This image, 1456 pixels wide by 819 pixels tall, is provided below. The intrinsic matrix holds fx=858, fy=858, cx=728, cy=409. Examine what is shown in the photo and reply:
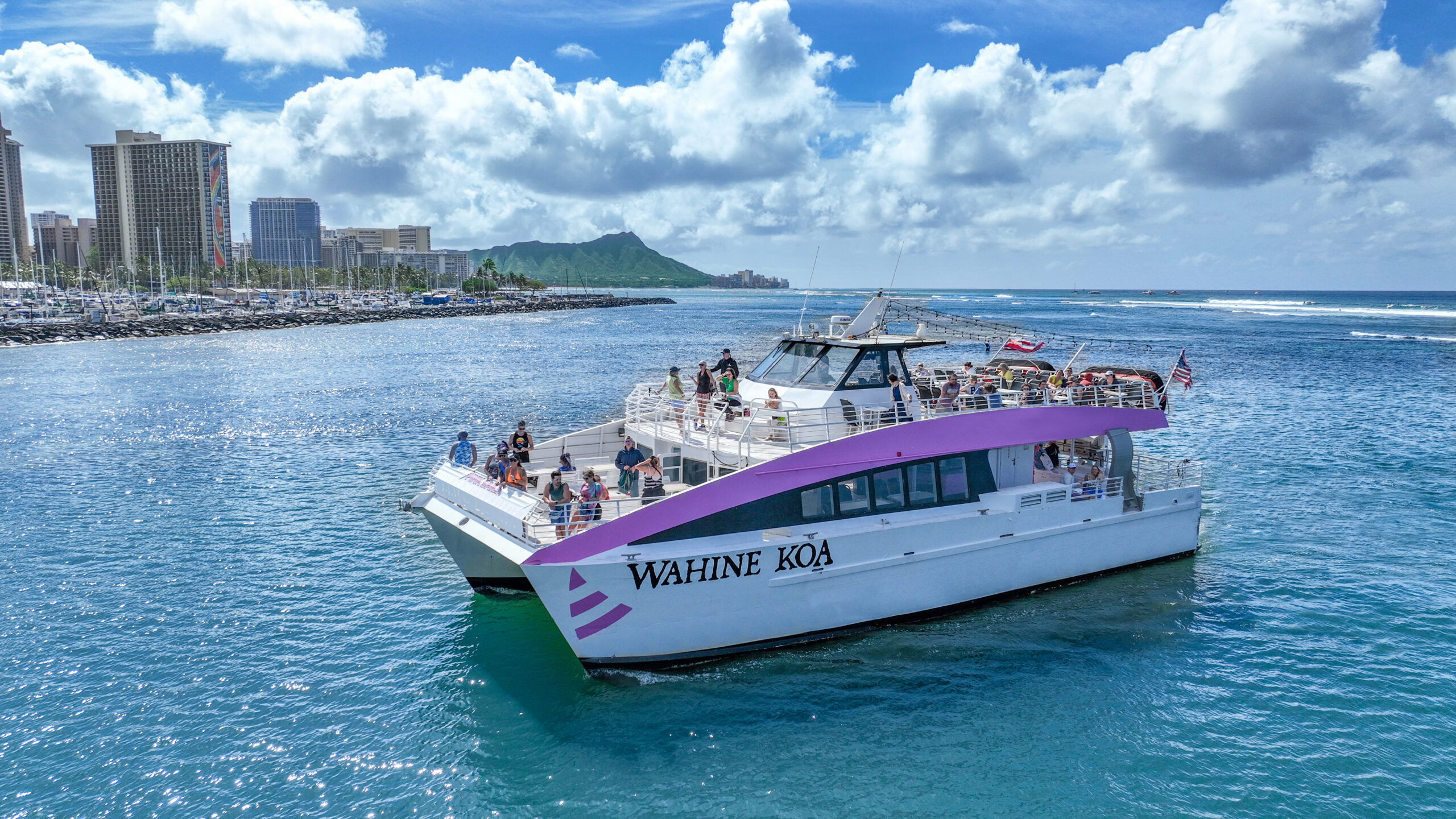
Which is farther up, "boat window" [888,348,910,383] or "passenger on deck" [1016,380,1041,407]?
"boat window" [888,348,910,383]

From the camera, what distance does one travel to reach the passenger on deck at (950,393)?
602 inches

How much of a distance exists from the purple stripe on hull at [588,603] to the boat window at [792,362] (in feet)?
17.7

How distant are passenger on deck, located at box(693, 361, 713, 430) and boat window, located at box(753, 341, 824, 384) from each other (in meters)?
1.14

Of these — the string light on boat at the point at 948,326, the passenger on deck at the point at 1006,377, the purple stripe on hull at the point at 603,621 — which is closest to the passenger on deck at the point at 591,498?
the purple stripe on hull at the point at 603,621

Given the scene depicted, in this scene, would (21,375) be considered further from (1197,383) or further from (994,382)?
(1197,383)

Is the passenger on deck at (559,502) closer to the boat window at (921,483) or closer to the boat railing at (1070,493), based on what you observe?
the boat window at (921,483)

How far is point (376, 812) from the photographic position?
920 centimetres

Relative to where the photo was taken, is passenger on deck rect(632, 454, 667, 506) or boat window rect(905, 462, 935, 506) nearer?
passenger on deck rect(632, 454, 667, 506)

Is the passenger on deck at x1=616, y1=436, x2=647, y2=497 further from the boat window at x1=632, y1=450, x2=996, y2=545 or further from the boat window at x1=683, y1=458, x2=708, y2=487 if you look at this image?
the boat window at x1=632, y1=450, x2=996, y2=545

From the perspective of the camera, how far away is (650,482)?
12.5 m

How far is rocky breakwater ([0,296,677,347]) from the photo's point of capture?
7831 cm

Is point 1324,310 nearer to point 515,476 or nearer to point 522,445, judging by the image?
point 522,445

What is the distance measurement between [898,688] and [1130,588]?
636 centimetres

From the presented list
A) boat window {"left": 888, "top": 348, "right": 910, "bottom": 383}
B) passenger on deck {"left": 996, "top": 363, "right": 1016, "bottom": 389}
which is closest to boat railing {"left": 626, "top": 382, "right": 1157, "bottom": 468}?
boat window {"left": 888, "top": 348, "right": 910, "bottom": 383}
